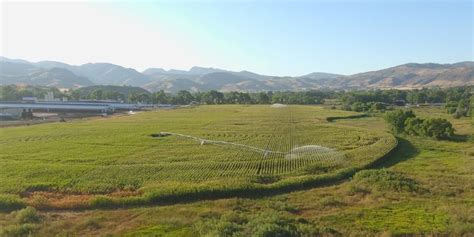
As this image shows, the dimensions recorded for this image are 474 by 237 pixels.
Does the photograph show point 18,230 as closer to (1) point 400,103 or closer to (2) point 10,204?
(2) point 10,204

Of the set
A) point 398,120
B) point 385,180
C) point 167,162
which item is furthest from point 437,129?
point 167,162

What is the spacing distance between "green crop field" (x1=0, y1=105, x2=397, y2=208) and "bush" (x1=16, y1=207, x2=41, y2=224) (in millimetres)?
2040

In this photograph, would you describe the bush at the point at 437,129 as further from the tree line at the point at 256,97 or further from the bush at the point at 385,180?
the tree line at the point at 256,97

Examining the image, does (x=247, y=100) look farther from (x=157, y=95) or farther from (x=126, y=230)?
(x=126, y=230)

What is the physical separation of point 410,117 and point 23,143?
45.7 m

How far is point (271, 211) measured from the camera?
21.8 m

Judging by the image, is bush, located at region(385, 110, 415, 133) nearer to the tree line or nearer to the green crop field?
the green crop field

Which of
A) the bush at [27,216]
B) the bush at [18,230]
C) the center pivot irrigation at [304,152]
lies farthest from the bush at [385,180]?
the bush at [18,230]

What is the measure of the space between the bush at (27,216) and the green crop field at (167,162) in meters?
2.04

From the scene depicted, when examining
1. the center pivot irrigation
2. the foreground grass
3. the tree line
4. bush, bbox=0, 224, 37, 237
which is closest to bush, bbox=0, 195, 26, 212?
the foreground grass

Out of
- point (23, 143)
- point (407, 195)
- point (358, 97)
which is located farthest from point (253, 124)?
point (358, 97)

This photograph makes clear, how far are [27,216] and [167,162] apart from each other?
1412cm

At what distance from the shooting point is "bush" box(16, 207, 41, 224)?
20.6 meters

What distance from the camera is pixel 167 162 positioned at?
3419 cm
